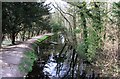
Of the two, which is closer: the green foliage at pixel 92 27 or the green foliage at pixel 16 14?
the green foliage at pixel 92 27

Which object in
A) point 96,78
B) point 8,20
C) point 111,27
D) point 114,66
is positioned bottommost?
point 96,78

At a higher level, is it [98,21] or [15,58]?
[98,21]

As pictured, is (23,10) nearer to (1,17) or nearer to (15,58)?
(1,17)

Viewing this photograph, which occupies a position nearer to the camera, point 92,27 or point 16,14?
point 92,27

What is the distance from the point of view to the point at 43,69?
11.7 metres

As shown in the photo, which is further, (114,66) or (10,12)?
(10,12)

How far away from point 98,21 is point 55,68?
3.44 meters

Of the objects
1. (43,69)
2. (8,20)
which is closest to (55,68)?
(43,69)

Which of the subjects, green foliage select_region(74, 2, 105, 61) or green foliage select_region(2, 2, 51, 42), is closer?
green foliage select_region(74, 2, 105, 61)

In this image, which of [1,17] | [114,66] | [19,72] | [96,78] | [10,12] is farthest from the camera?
[10,12]

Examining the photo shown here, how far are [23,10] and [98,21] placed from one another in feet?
16.2

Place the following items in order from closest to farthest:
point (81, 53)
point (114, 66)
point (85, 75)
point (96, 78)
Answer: point (114, 66)
point (96, 78)
point (85, 75)
point (81, 53)

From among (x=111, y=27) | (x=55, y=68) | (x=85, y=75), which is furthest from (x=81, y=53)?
(x=111, y=27)

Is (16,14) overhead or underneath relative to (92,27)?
overhead
